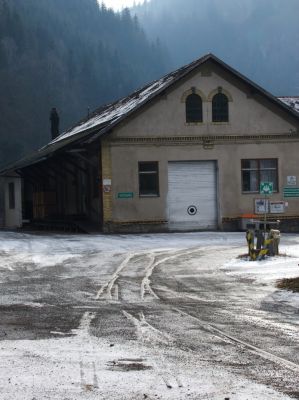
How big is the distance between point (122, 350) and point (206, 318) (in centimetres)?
212

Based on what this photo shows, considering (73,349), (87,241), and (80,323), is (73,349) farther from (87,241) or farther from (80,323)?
(87,241)

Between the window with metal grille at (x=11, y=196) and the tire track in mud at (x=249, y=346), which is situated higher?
the window with metal grille at (x=11, y=196)

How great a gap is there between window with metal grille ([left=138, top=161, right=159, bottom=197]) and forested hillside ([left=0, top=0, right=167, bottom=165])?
242ft

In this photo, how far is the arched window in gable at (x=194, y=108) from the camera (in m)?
26.5

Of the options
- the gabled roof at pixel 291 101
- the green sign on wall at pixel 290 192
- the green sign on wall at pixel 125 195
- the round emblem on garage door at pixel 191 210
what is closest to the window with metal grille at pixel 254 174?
the green sign on wall at pixel 290 192

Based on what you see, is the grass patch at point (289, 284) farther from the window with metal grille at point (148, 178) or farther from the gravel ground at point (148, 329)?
the window with metal grille at point (148, 178)

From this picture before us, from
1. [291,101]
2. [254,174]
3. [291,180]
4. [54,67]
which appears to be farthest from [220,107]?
[54,67]

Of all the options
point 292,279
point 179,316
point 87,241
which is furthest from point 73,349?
point 87,241

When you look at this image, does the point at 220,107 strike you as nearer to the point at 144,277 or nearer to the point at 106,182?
the point at 106,182

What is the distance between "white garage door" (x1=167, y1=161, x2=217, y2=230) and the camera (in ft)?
86.0

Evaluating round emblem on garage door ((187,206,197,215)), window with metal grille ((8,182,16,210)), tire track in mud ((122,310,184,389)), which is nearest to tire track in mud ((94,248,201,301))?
tire track in mud ((122,310,184,389))

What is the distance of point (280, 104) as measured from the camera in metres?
26.4

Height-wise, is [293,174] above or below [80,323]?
above

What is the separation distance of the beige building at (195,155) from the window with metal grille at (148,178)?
0.14 feet
